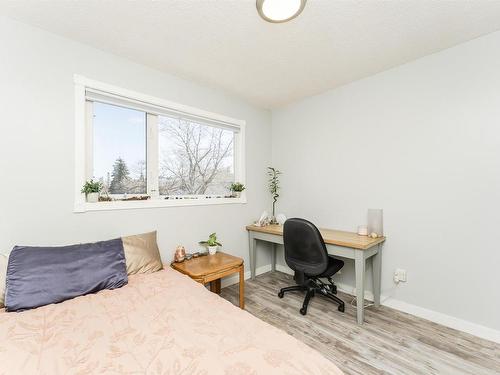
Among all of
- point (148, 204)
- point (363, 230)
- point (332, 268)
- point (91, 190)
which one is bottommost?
point (332, 268)

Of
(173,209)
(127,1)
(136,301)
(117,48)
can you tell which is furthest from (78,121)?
(136,301)

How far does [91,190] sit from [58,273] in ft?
2.32

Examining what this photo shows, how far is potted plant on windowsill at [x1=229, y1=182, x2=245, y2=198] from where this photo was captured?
3.22 meters

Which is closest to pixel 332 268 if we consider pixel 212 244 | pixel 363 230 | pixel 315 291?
pixel 315 291

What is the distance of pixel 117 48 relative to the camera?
6.97 ft

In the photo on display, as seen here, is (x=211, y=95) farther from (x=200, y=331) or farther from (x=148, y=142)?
(x=200, y=331)

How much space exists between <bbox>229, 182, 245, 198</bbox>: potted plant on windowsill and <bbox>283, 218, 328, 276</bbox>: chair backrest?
954 millimetres

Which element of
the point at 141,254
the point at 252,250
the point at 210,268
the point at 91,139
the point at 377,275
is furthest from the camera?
the point at 252,250

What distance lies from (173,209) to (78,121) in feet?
3.80

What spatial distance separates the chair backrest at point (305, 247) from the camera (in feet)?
7.57

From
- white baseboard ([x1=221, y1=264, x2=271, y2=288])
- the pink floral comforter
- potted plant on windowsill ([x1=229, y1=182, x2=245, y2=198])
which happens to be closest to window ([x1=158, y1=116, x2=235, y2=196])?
potted plant on windowsill ([x1=229, y1=182, x2=245, y2=198])

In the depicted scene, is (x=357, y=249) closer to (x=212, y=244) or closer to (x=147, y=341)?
(x=212, y=244)

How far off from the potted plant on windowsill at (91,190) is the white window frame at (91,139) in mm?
29

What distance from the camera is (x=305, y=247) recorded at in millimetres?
2387
